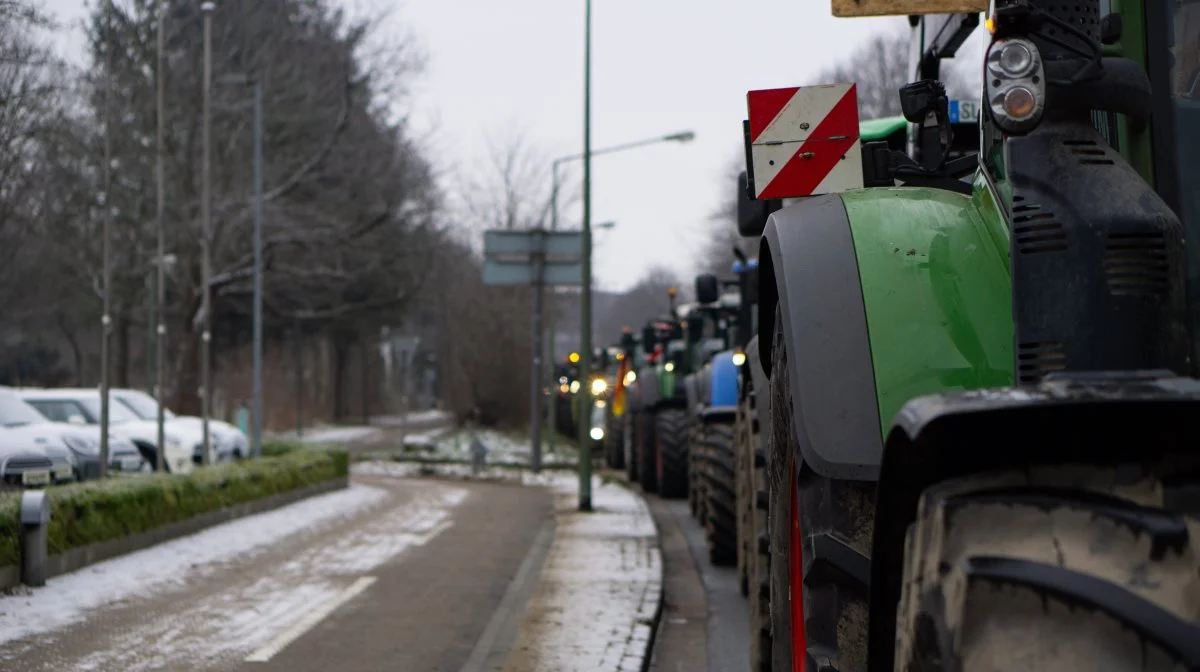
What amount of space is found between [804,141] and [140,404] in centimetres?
2463

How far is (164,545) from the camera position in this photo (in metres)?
16.7

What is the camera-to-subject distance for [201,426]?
92.9 feet

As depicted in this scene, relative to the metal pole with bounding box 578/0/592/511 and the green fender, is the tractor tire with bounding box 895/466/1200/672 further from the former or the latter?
the metal pole with bounding box 578/0/592/511

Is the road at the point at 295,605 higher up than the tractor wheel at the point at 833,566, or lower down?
lower down

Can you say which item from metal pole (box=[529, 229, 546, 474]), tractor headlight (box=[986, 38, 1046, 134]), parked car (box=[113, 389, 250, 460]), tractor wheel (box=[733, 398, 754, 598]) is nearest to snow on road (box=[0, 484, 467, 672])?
tractor wheel (box=[733, 398, 754, 598])

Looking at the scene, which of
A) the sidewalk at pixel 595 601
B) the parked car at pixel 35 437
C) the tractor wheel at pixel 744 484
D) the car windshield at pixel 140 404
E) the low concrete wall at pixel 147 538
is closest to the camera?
the sidewalk at pixel 595 601

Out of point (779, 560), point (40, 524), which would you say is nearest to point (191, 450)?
point (40, 524)

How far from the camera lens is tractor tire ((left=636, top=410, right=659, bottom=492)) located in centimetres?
2650

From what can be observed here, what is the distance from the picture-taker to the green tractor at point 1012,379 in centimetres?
239

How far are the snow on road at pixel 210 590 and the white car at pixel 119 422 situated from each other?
5.57 metres

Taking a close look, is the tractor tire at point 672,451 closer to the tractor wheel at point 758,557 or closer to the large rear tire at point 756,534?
the large rear tire at point 756,534

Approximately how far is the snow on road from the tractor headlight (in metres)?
6.91

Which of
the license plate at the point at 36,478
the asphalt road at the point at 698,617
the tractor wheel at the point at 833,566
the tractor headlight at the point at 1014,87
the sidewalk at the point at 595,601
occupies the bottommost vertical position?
the asphalt road at the point at 698,617

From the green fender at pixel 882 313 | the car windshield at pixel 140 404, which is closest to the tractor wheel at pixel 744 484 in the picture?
the green fender at pixel 882 313
